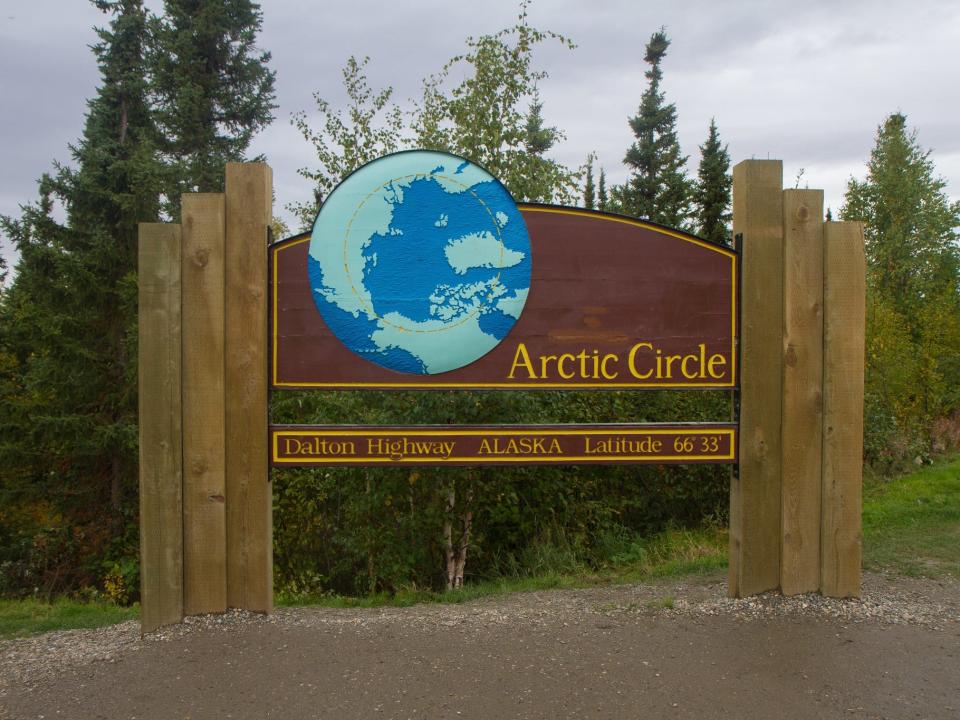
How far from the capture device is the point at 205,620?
4738mm

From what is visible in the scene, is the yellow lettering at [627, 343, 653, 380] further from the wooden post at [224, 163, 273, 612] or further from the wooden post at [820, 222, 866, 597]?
the wooden post at [224, 163, 273, 612]

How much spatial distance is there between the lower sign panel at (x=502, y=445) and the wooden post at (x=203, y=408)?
41cm

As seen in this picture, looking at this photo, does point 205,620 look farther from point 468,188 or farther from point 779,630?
point 779,630

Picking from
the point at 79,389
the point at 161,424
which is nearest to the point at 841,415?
the point at 161,424

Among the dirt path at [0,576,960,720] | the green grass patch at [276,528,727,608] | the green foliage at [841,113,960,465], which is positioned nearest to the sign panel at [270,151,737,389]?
the dirt path at [0,576,960,720]

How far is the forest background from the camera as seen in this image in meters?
8.30

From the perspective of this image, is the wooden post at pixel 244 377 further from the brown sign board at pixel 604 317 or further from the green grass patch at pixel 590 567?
the green grass patch at pixel 590 567

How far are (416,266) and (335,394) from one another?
3667 mm

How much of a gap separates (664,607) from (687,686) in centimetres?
117

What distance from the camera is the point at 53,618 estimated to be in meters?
5.30

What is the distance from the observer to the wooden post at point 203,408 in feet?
15.6

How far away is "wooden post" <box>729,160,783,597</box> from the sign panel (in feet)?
0.42

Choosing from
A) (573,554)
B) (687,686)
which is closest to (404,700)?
(687,686)

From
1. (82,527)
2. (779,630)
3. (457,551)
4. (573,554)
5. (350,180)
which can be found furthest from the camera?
(82,527)
